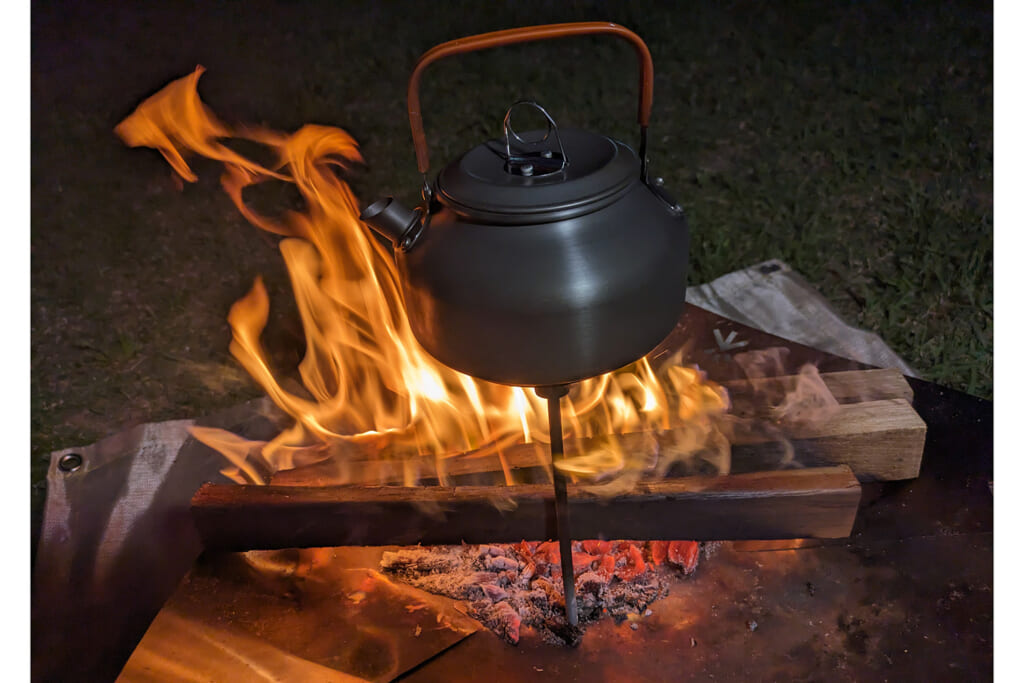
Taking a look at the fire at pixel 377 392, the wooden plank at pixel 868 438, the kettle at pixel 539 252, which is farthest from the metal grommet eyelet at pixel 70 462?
the wooden plank at pixel 868 438

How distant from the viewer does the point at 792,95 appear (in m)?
4.99

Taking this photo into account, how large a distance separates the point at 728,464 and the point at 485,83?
12.5ft

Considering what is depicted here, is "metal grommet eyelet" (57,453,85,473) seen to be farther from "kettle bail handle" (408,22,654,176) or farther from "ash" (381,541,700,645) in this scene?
"kettle bail handle" (408,22,654,176)

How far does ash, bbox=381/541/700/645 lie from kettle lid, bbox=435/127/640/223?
101cm

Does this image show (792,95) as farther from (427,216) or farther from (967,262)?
(427,216)

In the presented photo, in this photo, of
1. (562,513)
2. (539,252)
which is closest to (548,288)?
(539,252)

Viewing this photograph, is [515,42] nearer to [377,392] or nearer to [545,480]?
[545,480]

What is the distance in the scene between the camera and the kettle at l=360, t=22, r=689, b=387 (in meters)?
1.44

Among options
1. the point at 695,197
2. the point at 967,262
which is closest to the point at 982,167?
the point at 967,262

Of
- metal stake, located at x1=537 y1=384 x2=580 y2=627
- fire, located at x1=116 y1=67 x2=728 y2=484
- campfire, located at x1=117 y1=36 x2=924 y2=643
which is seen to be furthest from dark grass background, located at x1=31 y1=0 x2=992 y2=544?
metal stake, located at x1=537 y1=384 x2=580 y2=627

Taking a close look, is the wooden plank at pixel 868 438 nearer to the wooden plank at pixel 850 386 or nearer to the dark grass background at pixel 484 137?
the wooden plank at pixel 850 386

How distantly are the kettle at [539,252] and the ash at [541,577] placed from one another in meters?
0.71

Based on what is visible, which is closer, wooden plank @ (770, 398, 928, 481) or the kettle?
the kettle

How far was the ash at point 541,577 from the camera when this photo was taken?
1.98 m
